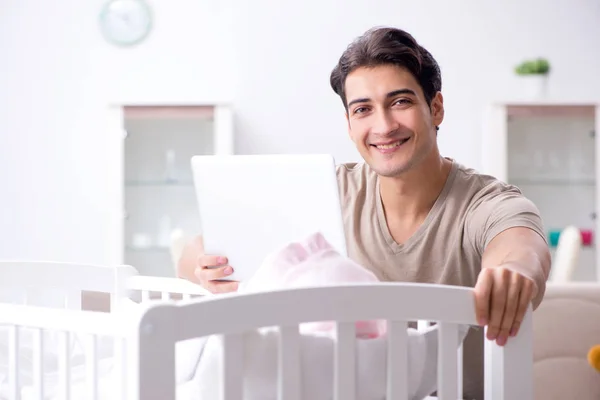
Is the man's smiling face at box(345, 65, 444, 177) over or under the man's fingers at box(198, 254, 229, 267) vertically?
over

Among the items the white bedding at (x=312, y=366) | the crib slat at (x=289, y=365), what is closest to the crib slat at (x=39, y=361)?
the white bedding at (x=312, y=366)

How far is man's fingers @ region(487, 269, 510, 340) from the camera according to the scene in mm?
1051

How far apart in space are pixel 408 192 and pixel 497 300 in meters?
0.64

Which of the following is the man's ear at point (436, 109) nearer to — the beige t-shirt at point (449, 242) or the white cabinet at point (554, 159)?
the beige t-shirt at point (449, 242)

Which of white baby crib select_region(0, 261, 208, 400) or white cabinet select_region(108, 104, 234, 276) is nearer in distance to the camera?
white baby crib select_region(0, 261, 208, 400)

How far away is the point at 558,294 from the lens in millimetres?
2281

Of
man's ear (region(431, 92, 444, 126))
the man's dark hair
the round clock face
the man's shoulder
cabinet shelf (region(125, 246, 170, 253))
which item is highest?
the round clock face

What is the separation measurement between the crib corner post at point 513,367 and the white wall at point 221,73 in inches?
130

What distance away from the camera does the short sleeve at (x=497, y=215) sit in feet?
4.53

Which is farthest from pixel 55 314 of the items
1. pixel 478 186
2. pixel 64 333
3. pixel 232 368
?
pixel 478 186

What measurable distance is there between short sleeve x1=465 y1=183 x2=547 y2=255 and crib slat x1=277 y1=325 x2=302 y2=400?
525 millimetres

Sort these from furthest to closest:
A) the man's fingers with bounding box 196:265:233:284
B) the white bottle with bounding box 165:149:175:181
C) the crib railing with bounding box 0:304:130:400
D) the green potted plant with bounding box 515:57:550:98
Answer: the green potted plant with bounding box 515:57:550:98 < the white bottle with bounding box 165:149:175:181 < the man's fingers with bounding box 196:265:233:284 < the crib railing with bounding box 0:304:130:400

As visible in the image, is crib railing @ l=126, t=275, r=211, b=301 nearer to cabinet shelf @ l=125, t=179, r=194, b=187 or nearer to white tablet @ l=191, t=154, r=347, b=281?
white tablet @ l=191, t=154, r=347, b=281

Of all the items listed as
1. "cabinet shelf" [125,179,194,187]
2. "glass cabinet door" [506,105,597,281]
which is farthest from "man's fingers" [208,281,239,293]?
"glass cabinet door" [506,105,597,281]
